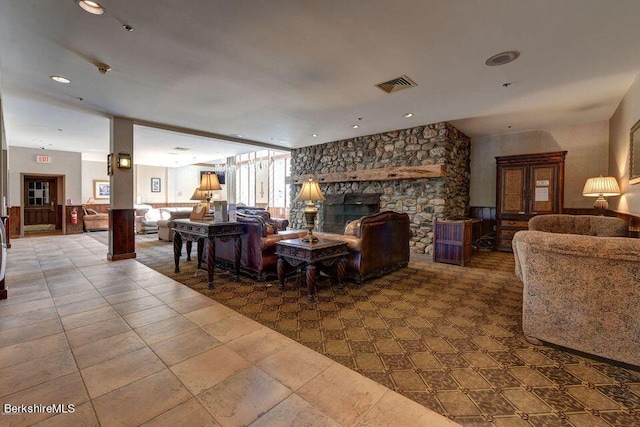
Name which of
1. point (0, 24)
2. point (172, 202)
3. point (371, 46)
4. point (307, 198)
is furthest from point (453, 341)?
point (172, 202)

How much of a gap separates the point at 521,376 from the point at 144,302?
3530 millimetres

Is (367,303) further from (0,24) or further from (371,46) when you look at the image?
(0,24)

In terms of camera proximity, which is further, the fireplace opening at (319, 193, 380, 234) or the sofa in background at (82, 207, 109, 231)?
the sofa in background at (82, 207, 109, 231)

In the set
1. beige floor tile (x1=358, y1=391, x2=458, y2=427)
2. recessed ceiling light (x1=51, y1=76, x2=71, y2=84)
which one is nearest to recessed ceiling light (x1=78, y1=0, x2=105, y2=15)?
recessed ceiling light (x1=51, y1=76, x2=71, y2=84)

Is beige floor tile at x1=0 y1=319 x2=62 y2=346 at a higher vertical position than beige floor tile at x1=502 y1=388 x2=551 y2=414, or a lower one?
higher

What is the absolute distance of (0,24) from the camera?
2457 millimetres

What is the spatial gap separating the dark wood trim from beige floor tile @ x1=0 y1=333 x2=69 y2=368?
11.0 feet

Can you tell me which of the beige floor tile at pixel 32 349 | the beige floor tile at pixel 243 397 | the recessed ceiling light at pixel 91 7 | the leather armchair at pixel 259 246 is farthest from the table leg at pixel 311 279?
the recessed ceiling light at pixel 91 7

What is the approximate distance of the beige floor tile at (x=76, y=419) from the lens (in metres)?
1.42

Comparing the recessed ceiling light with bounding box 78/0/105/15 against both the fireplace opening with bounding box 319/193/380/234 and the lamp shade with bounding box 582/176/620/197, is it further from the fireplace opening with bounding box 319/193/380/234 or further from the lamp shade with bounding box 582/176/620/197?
the lamp shade with bounding box 582/176/620/197

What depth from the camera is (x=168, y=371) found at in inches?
73.7

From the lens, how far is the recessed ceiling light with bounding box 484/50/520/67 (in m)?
2.88

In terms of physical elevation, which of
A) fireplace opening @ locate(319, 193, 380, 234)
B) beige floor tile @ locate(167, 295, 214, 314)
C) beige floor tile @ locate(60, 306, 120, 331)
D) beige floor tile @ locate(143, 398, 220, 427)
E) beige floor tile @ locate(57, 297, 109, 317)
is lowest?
beige floor tile @ locate(143, 398, 220, 427)

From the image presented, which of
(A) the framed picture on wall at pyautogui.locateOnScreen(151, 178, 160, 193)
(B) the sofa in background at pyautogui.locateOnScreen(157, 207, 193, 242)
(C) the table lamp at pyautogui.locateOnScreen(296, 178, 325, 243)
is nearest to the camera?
(C) the table lamp at pyautogui.locateOnScreen(296, 178, 325, 243)
